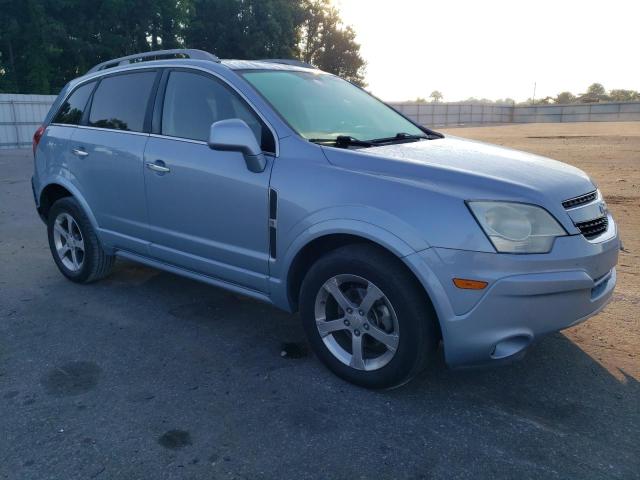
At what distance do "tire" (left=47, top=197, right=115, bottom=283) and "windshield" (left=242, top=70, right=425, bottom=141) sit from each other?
2043 millimetres

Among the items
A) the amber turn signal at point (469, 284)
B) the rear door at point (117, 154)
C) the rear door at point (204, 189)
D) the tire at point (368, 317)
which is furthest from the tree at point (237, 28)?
the amber turn signal at point (469, 284)

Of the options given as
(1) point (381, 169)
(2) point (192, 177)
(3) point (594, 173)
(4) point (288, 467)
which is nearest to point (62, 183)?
(2) point (192, 177)

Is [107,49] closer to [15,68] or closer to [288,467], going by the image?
[15,68]

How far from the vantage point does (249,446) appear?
2.63 meters

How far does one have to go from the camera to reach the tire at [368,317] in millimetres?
2834

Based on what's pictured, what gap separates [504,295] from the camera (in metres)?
2.62

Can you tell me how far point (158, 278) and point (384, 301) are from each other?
2808 millimetres

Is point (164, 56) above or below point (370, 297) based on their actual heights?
above

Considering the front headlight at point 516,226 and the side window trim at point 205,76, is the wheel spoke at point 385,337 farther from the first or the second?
the side window trim at point 205,76

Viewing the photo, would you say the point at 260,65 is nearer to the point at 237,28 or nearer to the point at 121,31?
the point at 121,31

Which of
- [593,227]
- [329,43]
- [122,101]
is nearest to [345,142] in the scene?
[593,227]

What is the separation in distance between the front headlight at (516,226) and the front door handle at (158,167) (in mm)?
2122

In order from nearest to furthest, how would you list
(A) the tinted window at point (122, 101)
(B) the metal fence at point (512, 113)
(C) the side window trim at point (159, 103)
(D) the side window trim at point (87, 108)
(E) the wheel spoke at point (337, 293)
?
(E) the wheel spoke at point (337, 293) < (C) the side window trim at point (159, 103) < (A) the tinted window at point (122, 101) < (D) the side window trim at point (87, 108) < (B) the metal fence at point (512, 113)

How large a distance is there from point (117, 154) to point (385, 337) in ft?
8.24
